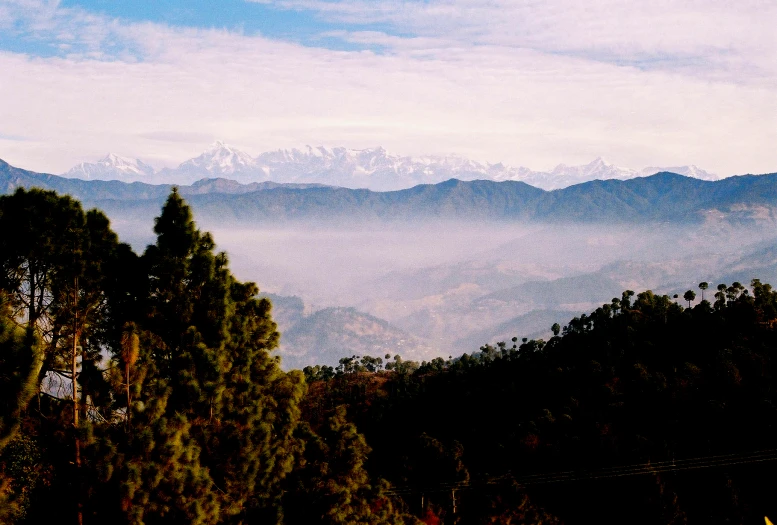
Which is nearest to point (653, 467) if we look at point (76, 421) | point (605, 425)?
point (605, 425)

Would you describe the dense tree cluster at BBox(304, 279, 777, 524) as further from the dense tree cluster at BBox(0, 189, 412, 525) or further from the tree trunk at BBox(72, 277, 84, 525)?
the tree trunk at BBox(72, 277, 84, 525)

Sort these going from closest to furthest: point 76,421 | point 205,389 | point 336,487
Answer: point 76,421, point 205,389, point 336,487

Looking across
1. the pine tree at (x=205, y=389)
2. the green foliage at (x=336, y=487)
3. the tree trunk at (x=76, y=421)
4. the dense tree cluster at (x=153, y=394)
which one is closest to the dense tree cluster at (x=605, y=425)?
the green foliage at (x=336, y=487)

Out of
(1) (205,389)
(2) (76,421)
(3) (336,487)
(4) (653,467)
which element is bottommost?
(4) (653,467)

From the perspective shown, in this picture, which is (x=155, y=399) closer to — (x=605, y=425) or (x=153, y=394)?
(x=153, y=394)

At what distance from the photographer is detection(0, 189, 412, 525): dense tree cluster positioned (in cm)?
2114

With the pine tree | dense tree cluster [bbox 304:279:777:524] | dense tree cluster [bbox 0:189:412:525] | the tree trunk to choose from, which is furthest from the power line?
the tree trunk

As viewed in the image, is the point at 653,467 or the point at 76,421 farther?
the point at 653,467

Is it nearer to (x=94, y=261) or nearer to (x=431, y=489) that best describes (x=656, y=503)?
(x=431, y=489)

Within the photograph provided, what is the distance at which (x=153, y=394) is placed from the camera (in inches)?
870

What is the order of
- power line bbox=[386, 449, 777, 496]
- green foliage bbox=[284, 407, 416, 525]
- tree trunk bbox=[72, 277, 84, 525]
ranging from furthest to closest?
power line bbox=[386, 449, 777, 496] < green foliage bbox=[284, 407, 416, 525] < tree trunk bbox=[72, 277, 84, 525]

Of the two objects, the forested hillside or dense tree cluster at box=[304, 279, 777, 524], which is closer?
the forested hillside

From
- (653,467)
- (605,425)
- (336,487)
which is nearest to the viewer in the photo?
(336,487)

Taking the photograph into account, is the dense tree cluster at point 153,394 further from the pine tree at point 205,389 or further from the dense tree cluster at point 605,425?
the dense tree cluster at point 605,425
